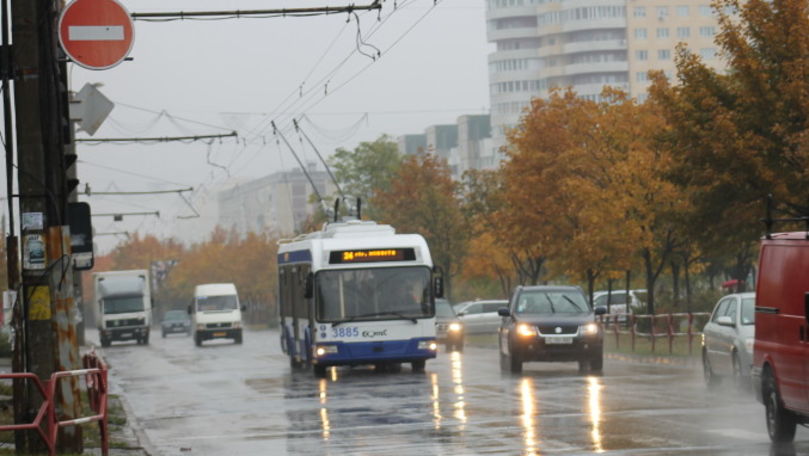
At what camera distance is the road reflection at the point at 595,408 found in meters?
15.9

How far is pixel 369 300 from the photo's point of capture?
106 feet

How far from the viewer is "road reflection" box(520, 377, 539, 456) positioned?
15727 millimetres

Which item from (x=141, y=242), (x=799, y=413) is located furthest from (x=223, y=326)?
(x=141, y=242)

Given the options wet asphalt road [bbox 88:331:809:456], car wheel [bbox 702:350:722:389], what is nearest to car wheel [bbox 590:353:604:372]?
wet asphalt road [bbox 88:331:809:456]

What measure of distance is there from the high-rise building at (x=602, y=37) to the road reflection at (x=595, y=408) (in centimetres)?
15784

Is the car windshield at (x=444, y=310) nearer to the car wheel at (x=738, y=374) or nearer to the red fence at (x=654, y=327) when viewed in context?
the red fence at (x=654, y=327)

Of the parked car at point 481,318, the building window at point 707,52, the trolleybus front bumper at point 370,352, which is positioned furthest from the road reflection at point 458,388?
the building window at point 707,52

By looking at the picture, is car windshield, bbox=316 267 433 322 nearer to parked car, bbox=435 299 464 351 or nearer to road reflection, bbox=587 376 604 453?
road reflection, bbox=587 376 604 453

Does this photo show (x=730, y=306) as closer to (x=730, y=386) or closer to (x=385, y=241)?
(x=730, y=386)

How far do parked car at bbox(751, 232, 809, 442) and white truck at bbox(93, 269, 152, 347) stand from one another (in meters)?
55.9

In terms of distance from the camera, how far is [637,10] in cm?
18612

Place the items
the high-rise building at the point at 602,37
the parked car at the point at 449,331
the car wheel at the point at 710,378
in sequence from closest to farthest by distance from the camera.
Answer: the car wheel at the point at 710,378
the parked car at the point at 449,331
the high-rise building at the point at 602,37

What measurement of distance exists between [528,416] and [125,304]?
171 feet

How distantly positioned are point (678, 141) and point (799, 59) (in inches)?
152
